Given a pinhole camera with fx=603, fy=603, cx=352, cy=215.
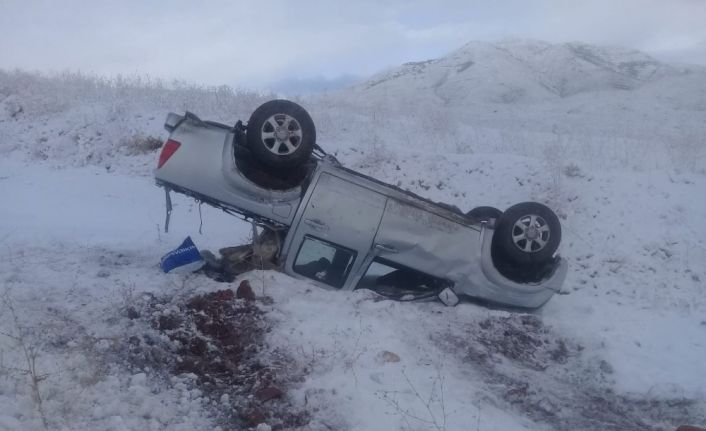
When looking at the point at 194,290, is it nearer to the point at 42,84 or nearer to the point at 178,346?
the point at 178,346

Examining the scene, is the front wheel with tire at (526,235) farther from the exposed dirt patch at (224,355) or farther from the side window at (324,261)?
the exposed dirt patch at (224,355)

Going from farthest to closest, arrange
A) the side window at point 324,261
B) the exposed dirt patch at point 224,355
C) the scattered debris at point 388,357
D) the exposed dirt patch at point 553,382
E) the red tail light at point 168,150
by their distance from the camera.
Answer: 1. the side window at point 324,261
2. the red tail light at point 168,150
3. the scattered debris at point 388,357
4. the exposed dirt patch at point 553,382
5. the exposed dirt patch at point 224,355

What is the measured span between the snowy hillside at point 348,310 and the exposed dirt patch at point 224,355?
0.06 ft

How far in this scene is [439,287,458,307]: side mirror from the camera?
6566 mm

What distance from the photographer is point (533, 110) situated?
2547 centimetres

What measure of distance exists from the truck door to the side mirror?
3.23ft

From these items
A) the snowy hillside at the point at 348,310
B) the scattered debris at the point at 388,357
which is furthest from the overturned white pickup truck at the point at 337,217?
the scattered debris at the point at 388,357

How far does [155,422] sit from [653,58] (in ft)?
131

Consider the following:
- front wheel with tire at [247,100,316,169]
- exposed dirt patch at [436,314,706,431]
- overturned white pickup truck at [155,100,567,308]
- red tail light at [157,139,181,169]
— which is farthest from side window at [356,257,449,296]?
red tail light at [157,139,181,169]

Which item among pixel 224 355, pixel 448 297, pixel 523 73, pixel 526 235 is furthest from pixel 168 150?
pixel 523 73

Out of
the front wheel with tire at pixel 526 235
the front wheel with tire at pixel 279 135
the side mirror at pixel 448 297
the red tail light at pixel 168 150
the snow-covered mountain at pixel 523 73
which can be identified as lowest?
the side mirror at pixel 448 297

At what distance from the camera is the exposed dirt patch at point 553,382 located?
479 cm

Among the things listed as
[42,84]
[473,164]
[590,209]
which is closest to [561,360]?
[590,209]

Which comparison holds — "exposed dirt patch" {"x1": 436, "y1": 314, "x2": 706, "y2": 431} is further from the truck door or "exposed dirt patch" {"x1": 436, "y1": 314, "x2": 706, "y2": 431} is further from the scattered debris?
the truck door
